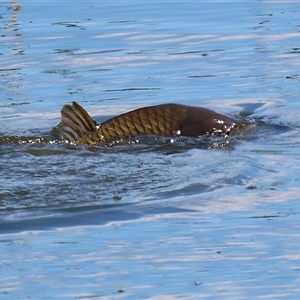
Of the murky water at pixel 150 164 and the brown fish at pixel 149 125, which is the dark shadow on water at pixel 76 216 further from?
the brown fish at pixel 149 125

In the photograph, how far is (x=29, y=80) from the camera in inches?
364

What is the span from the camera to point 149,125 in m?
7.46

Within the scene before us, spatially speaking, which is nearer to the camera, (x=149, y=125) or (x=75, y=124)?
(x=75, y=124)

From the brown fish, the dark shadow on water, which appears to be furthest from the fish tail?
the dark shadow on water

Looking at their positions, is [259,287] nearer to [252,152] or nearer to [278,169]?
[278,169]

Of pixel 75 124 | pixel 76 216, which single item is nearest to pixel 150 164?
pixel 75 124

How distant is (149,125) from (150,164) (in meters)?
0.85

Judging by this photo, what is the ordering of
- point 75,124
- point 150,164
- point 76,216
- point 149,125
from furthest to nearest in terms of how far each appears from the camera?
point 149,125, point 75,124, point 150,164, point 76,216

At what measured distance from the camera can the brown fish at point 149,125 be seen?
23.9ft

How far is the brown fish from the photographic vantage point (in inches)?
287

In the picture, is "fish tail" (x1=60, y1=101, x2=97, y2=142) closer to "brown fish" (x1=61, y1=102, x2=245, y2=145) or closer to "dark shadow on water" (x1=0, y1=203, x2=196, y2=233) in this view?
"brown fish" (x1=61, y1=102, x2=245, y2=145)

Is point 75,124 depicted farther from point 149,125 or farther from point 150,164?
point 150,164

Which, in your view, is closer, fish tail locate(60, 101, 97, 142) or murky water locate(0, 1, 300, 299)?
murky water locate(0, 1, 300, 299)

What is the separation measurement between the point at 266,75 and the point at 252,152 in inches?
95.4
